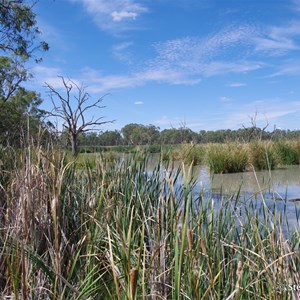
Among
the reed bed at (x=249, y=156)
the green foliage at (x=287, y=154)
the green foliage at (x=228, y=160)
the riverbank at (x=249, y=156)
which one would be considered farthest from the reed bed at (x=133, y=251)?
the green foliage at (x=287, y=154)

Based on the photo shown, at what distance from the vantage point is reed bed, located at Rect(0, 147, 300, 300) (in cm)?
137

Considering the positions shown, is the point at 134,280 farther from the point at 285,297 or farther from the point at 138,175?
the point at 138,175

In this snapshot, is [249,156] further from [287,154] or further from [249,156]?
[287,154]

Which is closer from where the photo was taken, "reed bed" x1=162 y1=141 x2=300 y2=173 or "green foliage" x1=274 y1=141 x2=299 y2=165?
"reed bed" x1=162 y1=141 x2=300 y2=173

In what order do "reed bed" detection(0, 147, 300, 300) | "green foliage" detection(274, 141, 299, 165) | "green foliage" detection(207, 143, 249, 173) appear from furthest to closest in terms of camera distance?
"green foliage" detection(274, 141, 299, 165) < "green foliage" detection(207, 143, 249, 173) < "reed bed" detection(0, 147, 300, 300)

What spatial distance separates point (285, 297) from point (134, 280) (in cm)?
71

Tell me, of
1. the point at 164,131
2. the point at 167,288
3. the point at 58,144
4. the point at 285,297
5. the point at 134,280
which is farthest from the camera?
the point at 164,131

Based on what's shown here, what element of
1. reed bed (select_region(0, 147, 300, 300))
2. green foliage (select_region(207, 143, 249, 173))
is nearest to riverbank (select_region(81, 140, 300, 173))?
green foliage (select_region(207, 143, 249, 173))

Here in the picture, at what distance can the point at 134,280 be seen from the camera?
930 mm

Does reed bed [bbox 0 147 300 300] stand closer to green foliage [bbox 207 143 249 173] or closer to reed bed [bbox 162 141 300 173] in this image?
reed bed [bbox 162 141 300 173]

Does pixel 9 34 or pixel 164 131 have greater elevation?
pixel 9 34

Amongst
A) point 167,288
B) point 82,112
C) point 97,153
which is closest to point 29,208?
point 167,288

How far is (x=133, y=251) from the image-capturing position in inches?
64.5

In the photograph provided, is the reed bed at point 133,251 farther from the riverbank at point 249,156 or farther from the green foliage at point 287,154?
the green foliage at point 287,154
